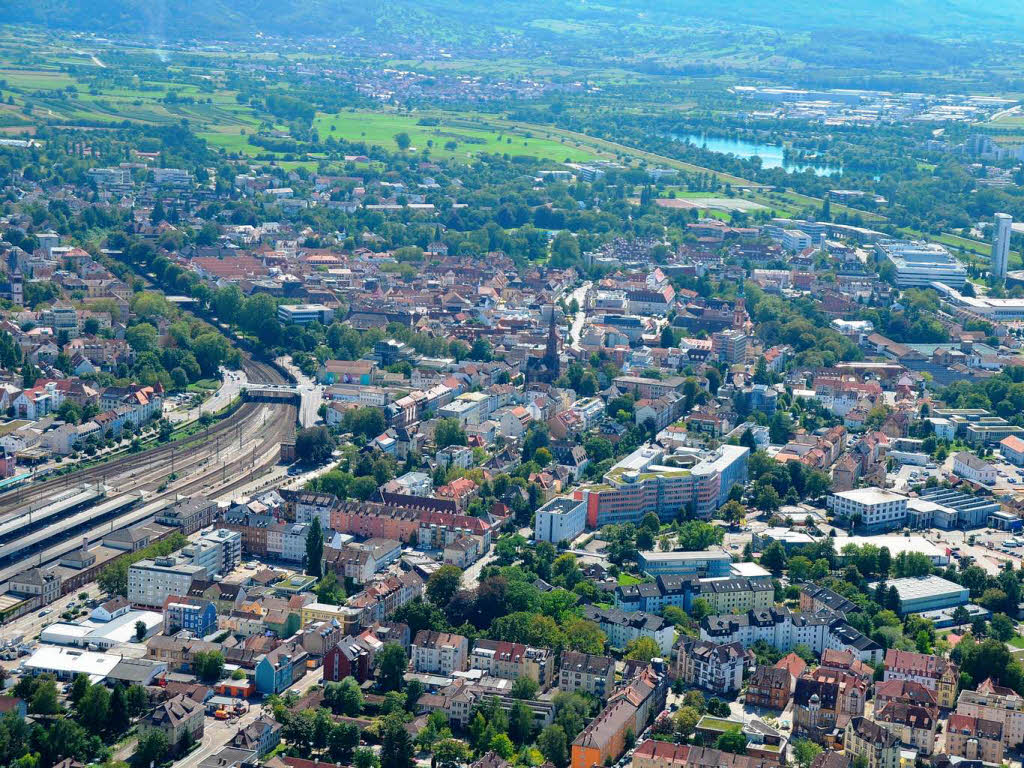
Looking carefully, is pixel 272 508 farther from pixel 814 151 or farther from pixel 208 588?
pixel 814 151

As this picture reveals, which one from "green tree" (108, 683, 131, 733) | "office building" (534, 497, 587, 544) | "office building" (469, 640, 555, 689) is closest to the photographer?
"green tree" (108, 683, 131, 733)

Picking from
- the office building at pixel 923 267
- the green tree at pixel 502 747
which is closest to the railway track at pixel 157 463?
the green tree at pixel 502 747

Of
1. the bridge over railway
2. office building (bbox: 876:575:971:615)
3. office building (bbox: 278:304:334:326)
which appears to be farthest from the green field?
office building (bbox: 876:575:971:615)

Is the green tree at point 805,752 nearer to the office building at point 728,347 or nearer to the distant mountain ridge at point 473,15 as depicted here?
the office building at point 728,347

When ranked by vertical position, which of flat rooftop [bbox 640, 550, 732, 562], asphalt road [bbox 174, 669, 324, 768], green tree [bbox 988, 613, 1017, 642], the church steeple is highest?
the church steeple

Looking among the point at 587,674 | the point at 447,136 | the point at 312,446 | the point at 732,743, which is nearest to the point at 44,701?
the point at 587,674

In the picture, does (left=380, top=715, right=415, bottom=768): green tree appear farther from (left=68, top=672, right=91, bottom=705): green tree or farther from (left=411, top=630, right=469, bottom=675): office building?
(left=68, top=672, right=91, bottom=705): green tree

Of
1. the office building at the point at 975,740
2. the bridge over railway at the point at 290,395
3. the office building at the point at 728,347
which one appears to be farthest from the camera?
the office building at the point at 728,347
